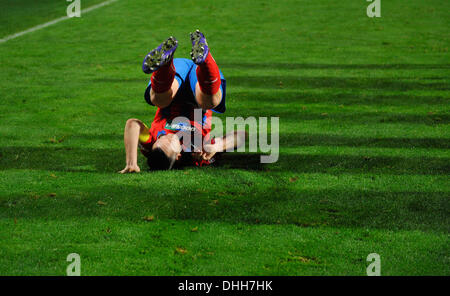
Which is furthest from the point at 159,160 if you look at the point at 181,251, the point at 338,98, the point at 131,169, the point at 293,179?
the point at 338,98

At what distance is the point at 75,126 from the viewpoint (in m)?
6.79

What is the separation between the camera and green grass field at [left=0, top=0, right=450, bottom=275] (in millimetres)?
3605

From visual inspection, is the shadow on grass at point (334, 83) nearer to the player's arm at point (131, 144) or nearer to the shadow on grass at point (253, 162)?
the shadow on grass at point (253, 162)

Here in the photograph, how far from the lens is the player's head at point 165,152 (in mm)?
5020

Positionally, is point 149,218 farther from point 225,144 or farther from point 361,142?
point 361,142

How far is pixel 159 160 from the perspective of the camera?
16.9 feet

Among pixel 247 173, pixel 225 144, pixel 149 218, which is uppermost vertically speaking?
pixel 225 144

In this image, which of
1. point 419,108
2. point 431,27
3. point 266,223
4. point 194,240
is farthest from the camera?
point 431,27

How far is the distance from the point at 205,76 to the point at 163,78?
1.26 feet

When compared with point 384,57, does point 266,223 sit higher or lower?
lower

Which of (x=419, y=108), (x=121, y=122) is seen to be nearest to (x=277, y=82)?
(x=419, y=108)

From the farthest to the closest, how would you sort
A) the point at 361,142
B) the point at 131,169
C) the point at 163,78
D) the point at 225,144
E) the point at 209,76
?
1. the point at 361,142
2. the point at 225,144
3. the point at 131,169
4. the point at 163,78
5. the point at 209,76

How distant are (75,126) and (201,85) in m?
2.59

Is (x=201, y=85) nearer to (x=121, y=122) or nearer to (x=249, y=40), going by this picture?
(x=121, y=122)
